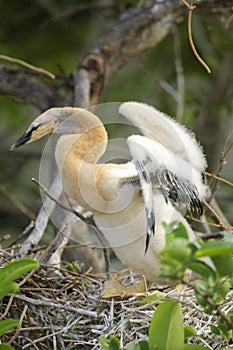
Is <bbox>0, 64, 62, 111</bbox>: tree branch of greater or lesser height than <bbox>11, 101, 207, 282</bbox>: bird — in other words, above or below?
above

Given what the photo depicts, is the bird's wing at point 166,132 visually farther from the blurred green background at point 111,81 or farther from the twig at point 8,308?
the blurred green background at point 111,81

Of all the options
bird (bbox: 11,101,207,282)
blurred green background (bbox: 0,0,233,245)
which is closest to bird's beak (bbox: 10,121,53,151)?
bird (bbox: 11,101,207,282)

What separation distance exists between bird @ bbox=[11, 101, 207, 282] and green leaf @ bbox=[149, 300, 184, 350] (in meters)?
0.40

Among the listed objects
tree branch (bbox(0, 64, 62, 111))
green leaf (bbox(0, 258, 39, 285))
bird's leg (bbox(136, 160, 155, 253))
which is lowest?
green leaf (bbox(0, 258, 39, 285))

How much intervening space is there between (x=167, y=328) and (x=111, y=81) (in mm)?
2553

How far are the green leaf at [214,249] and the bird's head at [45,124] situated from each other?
0.88 metres

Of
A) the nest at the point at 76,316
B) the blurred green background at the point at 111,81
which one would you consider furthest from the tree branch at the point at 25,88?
the nest at the point at 76,316

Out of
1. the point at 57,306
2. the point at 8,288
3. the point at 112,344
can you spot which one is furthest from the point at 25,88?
the point at 112,344

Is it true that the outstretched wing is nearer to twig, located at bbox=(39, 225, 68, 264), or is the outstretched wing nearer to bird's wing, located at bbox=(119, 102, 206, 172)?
bird's wing, located at bbox=(119, 102, 206, 172)

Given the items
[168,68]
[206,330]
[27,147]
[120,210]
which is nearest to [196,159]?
[120,210]

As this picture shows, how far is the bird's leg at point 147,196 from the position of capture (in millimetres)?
1940

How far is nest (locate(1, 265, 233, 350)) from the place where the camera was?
2.07 m

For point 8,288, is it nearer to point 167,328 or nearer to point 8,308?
point 8,308

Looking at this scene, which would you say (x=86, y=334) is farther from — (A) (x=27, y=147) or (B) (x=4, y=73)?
(A) (x=27, y=147)
